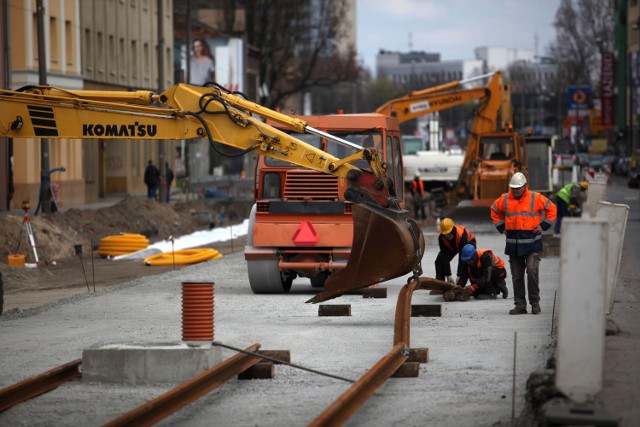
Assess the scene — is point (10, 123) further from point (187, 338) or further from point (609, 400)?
point (609, 400)

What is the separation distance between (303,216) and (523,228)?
4.71m

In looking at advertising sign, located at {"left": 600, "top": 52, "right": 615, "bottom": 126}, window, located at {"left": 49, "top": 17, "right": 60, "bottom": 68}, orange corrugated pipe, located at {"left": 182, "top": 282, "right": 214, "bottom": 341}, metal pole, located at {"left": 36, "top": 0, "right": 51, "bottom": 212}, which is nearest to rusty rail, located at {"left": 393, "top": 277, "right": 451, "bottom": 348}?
orange corrugated pipe, located at {"left": 182, "top": 282, "right": 214, "bottom": 341}

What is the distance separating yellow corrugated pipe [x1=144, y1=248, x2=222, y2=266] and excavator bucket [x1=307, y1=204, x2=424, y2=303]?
12748 millimetres

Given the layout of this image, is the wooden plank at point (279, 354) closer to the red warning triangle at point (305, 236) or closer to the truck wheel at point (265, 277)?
the red warning triangle at point (305, 236)

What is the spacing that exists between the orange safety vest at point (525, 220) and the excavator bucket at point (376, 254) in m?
1.16

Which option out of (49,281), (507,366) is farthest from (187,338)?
(49,281)

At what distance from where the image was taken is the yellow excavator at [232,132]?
1795 cm

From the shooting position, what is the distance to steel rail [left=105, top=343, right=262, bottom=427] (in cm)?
1027

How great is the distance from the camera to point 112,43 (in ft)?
217

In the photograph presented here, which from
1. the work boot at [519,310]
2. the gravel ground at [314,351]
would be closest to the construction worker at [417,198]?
the gravel ground at [314,351]

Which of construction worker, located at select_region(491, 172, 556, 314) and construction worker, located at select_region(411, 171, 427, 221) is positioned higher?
construction worker, located at select_region(491, 172, 556, 314)

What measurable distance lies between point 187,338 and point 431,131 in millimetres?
69916

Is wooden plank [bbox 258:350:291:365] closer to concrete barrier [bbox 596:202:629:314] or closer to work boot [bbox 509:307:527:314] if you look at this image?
concrete barrier [bbox 596:202:629:314]

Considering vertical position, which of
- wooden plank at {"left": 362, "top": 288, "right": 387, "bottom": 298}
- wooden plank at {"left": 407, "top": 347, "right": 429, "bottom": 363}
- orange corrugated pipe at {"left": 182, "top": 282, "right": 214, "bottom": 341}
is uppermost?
orange corrugated pipe at {"left": 182, "top": 282, "right": 214, "bottom": 341}
